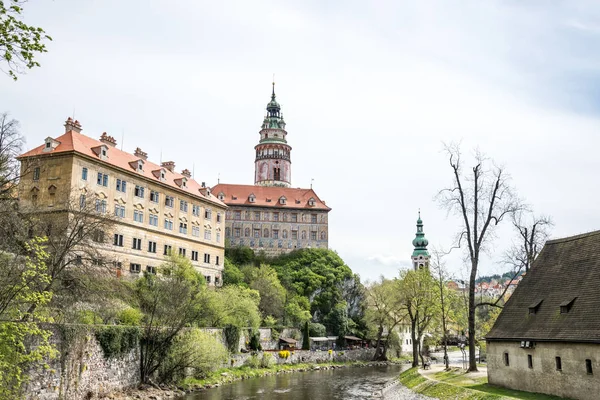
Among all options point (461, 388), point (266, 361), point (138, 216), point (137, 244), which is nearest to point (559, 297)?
point (461, 388)

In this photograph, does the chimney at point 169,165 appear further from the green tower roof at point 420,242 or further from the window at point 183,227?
the green tower roof at point 420,242

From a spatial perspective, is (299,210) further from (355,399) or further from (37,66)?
(37,66)

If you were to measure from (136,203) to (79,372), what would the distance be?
26.7 m

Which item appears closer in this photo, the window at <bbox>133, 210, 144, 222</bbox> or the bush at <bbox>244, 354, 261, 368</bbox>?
the bush at <bbox>244, 354, 261, 368</bbox>

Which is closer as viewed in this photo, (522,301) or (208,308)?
(522,301)

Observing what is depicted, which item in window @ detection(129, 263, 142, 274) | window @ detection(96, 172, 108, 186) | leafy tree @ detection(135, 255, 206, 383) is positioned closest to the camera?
leafy tree @ detection(135, 255, 206, 383)

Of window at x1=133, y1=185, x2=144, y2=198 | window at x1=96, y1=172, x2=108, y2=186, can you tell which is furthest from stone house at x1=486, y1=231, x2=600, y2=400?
window at x1=133, y1=185, x2=144, y2=198

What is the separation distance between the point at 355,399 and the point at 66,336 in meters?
18.9

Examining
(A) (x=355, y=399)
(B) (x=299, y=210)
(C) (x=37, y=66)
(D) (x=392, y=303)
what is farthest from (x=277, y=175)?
(C) (x=37, y=66)

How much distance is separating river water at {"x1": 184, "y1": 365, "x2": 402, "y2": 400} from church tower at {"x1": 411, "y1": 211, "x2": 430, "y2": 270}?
57532mm

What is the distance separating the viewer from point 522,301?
26.5 meters

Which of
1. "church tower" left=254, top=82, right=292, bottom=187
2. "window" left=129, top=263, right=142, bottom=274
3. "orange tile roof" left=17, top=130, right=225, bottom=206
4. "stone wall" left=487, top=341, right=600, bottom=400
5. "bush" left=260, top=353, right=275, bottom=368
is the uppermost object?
"church tower" left=254, top=82, right=292, bottom=187

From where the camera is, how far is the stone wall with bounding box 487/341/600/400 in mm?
20141

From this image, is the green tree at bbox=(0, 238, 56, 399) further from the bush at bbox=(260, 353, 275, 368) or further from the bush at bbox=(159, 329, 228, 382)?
the bush at bbox=(260, 353, 275, 368)
